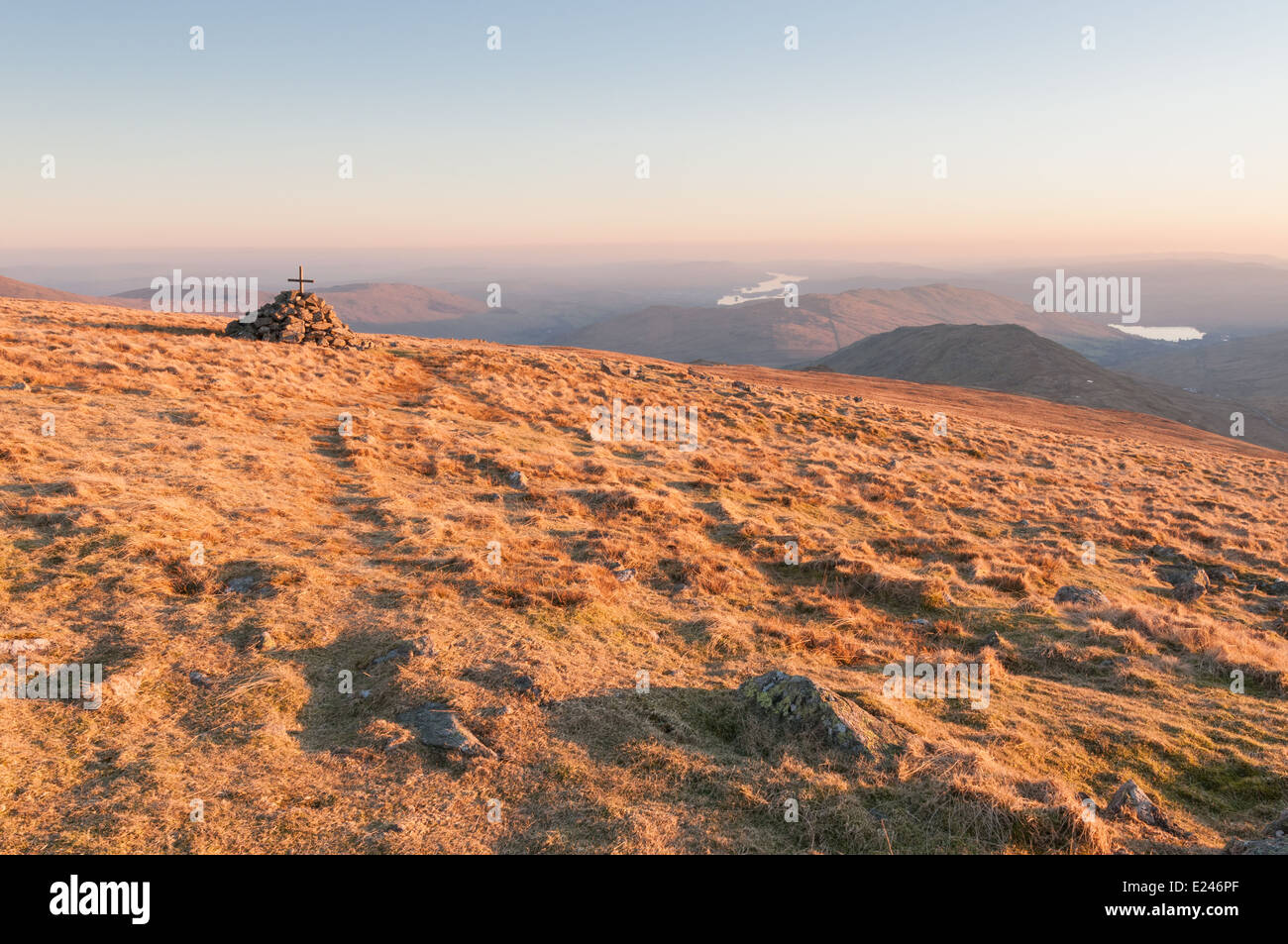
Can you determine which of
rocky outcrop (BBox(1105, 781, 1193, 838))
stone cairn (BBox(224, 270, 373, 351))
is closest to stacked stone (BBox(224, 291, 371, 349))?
stone cairn (BBox(224, 270, 373, 351))

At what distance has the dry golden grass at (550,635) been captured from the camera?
6.82 metres

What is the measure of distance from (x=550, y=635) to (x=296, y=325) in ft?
102

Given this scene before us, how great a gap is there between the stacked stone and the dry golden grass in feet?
30.0

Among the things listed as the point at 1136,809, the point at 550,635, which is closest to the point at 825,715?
the point at 1136,809

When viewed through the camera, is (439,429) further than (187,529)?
Yes

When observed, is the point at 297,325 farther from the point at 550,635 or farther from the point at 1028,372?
the point at 1028,372

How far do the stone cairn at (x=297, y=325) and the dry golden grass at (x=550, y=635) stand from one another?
9172mm

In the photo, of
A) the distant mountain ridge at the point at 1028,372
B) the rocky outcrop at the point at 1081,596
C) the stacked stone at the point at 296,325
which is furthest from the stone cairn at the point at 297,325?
the distant mountain ridge at the point at 1028,372

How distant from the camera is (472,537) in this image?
46.5 feet

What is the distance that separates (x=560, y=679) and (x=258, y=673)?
406cm

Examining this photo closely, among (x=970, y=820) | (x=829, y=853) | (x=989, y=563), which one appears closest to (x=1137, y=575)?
(x=989, y=563)

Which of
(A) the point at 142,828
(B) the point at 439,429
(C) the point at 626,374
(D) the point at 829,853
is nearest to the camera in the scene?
(A) the point at 142,828

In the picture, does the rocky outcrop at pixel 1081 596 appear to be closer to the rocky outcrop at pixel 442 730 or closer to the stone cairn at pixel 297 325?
the rocky outcrop at pixel 442 730

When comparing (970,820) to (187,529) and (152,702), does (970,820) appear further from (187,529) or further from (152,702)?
(187,529)
